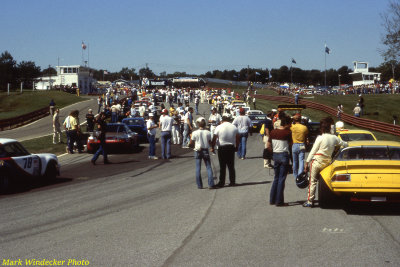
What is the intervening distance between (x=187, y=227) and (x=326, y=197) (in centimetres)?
→ 261

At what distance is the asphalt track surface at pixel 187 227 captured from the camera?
6078 mm

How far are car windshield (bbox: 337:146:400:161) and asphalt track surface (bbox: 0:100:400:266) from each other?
2.97 ft

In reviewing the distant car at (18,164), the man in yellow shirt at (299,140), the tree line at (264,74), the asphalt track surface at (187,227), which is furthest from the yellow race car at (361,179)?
the tree line at (264,74)

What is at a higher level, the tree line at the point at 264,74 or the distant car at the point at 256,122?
the tree line at the point at 264,74

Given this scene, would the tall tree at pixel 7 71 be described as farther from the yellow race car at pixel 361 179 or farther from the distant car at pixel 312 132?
the yellow race car at pixel 361 179

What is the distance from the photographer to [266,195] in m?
10.6

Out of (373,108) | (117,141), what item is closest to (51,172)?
(117,141)

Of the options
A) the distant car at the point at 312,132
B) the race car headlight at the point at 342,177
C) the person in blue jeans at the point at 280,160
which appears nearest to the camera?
the race car headlight at the point at 342,177

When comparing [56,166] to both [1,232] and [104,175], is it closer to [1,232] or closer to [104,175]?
[104,175]

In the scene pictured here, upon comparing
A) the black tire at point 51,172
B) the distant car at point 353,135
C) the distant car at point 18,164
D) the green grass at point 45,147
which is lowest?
the green grass at point 45,147

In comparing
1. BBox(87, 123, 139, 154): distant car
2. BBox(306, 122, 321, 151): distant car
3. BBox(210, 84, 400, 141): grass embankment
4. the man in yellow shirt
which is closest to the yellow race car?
the man in yellow shirt

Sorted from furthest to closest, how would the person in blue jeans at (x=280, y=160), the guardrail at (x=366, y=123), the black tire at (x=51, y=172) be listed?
the guardrail at (x=366, y=123) < the black tire at (x=51, y=172) < the person in blue jeans at (x=280, y=160)

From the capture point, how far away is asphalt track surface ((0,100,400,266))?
239 inches

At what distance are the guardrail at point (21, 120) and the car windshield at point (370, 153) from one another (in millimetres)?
33875
